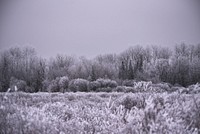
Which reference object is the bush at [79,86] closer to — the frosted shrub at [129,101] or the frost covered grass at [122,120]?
the frosted shrub at [129,101]

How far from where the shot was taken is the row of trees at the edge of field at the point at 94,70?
4297cm

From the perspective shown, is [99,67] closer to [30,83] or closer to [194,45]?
[30,83]

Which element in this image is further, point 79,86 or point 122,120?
point 79,86

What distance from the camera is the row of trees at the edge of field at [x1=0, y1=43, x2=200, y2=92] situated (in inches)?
1692

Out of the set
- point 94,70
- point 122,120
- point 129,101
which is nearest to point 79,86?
point 94,70

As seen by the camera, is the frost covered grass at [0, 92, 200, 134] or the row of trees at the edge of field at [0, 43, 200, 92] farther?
the row of trees at the edge of field at [0, 43, 200, 92]

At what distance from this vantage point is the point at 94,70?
4869cm

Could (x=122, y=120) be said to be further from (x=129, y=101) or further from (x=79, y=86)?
(x=79, y=86)

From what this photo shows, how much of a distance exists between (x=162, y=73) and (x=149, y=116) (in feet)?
146

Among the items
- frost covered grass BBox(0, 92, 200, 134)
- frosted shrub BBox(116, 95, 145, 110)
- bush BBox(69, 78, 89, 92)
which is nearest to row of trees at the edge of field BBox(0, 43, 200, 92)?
bush BBox(69, 78, 89, 92)

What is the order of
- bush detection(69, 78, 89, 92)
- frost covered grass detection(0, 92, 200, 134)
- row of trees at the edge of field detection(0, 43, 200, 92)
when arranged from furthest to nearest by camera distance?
row of trees at the edge of field detection(0, 43, 200, 92) → bush detection(69, 78, 89, 92) → frost covered grass detection(0, 92, 200, 134)

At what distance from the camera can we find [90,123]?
609cm

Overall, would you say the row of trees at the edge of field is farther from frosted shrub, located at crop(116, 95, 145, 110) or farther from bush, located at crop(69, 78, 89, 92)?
frosted shrub, located at crop(116, 95, 145, 110)

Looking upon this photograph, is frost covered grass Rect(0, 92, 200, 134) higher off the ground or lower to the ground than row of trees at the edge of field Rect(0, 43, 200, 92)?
lower
